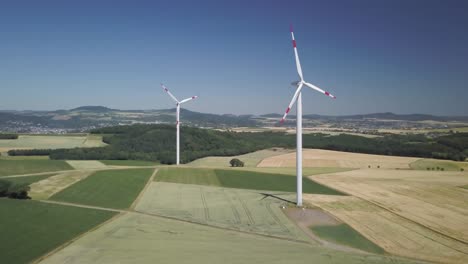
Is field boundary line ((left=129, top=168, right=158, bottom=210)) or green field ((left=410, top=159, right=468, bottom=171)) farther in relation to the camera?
green field ((left=410, top=159, right=468, bottom=171))

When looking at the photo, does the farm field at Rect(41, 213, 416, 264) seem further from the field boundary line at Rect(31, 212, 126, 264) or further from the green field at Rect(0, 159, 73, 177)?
the green field at Rect(0, 159, 73, 177)

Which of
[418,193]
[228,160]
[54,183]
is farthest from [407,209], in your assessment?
[228,160]

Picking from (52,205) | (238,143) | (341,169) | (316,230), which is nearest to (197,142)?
(238,143)

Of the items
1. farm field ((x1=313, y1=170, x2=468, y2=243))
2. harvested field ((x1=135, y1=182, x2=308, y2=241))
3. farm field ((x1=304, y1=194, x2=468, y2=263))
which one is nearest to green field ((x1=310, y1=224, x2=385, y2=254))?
farm field ((x1=304, y1=194, x2=468, y2=263))

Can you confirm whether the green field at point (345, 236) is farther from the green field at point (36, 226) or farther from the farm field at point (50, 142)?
the farm field at point (50, 142)

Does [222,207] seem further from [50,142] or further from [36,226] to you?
[50,142]

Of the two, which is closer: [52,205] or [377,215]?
[377,215]

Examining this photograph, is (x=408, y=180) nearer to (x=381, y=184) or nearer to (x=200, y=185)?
(x=381, y=184)
